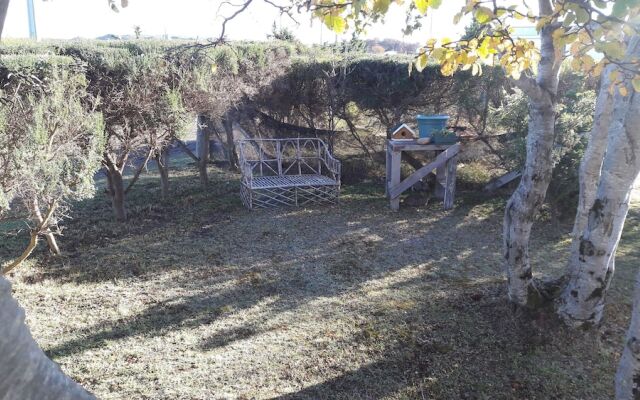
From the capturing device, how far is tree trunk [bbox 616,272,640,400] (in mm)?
2455

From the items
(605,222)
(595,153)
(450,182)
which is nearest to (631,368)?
(605,222)

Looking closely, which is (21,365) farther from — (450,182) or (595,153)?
(450,182)

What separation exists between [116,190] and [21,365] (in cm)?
683

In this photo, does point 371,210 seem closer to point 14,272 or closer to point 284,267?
point 284,267

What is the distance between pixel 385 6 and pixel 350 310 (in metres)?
3.31

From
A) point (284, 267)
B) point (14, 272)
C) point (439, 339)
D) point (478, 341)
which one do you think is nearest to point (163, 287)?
point (284, 267)

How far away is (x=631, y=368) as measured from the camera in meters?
2.54

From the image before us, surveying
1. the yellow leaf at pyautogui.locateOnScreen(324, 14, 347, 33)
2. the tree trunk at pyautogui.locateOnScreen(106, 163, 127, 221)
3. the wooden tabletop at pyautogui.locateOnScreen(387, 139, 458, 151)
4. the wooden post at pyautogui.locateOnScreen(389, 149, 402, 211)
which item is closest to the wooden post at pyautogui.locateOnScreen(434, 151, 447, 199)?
the wooden tabletop at pyautogui.locateOnScreen(387, 139, 458, 151)

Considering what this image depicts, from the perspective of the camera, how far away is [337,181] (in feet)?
27.2

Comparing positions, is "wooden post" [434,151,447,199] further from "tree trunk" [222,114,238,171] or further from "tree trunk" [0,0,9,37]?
"tree trunk" [0,0,9,37]

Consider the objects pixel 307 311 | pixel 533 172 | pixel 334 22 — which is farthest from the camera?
pixel 307 311

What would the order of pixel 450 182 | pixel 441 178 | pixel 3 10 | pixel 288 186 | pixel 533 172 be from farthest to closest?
pixel 441 178 < pixel 288 186 < pixel 450 182 < pixel 533 172 < pixel 3 10

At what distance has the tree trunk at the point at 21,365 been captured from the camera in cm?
92

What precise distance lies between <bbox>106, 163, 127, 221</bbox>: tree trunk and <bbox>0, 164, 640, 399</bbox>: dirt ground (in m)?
0.23
